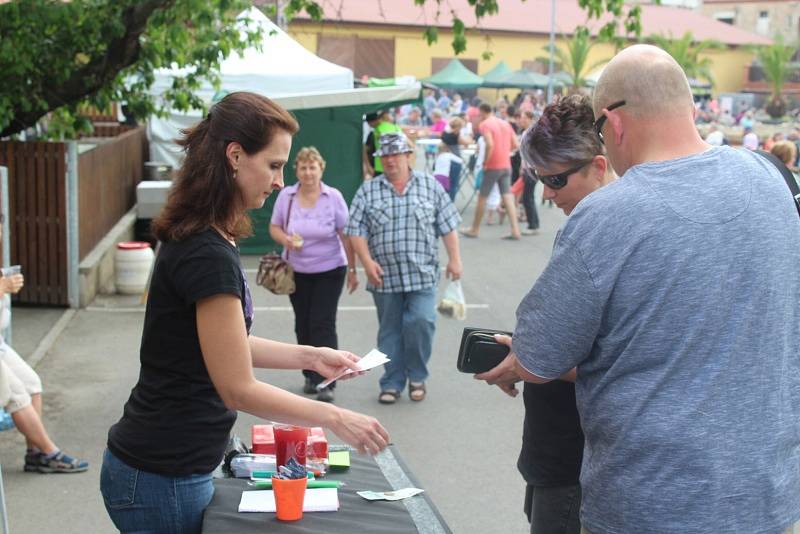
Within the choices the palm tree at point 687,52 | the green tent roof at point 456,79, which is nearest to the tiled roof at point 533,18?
the palm tree at point 687,52

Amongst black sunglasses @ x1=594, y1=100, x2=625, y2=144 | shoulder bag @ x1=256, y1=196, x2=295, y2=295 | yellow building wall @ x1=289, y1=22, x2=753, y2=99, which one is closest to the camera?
black sunglasses @ x1=594, y1=100, x2=625, y2=144

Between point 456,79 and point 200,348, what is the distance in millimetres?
35358

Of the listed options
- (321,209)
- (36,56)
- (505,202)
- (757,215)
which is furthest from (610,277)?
(505,202)

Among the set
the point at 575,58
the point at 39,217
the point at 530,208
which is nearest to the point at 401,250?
the point at 39,217

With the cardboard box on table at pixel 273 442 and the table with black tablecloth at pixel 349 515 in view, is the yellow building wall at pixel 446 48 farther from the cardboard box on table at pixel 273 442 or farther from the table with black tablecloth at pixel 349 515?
the table with black tablecloth at pixel 349 515

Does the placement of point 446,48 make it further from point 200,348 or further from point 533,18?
point 200,348

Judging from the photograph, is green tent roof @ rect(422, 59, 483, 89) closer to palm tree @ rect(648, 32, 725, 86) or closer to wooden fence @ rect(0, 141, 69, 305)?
palm tree @ rect(648, 32, 725, 86)

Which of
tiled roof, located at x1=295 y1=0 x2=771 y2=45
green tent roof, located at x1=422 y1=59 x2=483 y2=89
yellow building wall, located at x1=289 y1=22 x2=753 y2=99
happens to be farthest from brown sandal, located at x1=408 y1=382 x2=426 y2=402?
yellow building wall, located at x1=289 y1=22 x2=753 y2=99

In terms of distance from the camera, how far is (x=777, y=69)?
5775 cm

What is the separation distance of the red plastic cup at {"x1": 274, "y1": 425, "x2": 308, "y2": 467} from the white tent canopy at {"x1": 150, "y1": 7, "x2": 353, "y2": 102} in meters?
12.0

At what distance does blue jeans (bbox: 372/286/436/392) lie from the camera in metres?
7.34

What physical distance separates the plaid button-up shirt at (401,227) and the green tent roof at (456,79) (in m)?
29.9

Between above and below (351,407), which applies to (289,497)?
above

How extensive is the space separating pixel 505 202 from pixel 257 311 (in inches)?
255
